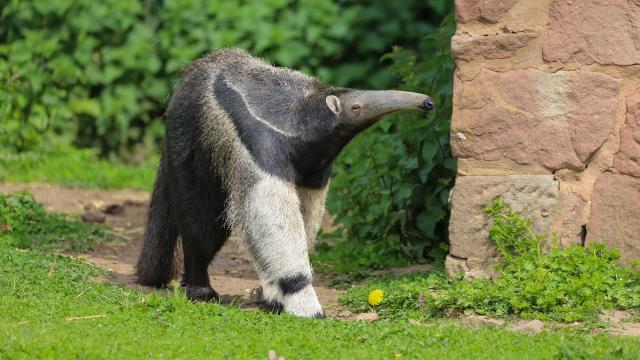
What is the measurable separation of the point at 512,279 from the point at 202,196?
6.50ft

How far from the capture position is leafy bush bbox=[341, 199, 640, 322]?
6234 millimetres

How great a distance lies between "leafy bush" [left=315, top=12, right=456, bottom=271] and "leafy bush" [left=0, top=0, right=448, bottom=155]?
4269 mm

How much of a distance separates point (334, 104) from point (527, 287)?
4.98 ft

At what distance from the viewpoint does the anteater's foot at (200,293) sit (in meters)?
7.11

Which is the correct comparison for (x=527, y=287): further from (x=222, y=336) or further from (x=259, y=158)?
(x=222, y=336)

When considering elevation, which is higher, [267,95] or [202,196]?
[267,95]

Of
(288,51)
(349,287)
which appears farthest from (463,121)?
(288,51)

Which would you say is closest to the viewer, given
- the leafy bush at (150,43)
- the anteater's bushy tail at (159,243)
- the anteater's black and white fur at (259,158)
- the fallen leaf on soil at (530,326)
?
the fallen leaf on soil at (530,326)

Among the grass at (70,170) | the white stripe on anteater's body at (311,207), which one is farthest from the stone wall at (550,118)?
the grass at (70,170)

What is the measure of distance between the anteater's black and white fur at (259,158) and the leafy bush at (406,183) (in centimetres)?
141

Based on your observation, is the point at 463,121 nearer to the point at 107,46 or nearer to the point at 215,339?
the point at 215,339

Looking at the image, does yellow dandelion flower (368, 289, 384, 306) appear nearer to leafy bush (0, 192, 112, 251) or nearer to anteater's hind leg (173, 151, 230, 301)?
anteater's hind leg (173, 151, 230, 301)

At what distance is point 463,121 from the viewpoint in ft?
22.3

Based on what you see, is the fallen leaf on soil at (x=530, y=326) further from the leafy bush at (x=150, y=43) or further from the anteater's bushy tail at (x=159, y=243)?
the leafy bush at (x=150, y=43)
